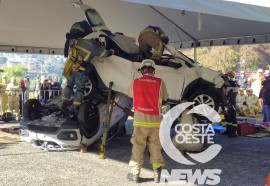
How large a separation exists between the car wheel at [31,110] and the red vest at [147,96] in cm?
347

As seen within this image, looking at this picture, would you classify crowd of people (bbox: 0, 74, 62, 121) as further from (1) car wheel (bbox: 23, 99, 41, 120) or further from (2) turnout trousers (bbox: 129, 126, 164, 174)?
(2) turnout trousers (bbox: 129, 126, 164, 174)

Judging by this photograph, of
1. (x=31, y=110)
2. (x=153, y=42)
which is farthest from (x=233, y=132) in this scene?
(x=31, y=110)

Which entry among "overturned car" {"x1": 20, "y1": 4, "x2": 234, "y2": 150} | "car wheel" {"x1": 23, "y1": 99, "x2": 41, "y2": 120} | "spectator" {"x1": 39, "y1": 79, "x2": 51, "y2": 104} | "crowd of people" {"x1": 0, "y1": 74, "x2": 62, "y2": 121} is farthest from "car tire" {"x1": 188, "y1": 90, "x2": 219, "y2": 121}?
"spectator" {"x1": 39, "y1": 79, "x2": 51, "y2": 104}

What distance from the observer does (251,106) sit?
44.8 ft

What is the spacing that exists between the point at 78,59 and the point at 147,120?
224 cm

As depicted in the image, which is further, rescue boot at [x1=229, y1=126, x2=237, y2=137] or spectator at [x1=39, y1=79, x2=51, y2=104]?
spectator at [x1=39, y1=79, x2=51, y2=104]

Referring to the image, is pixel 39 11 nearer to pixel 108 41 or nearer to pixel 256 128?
pixel 108 41

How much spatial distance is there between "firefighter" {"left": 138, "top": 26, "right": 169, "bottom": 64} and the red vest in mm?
2162

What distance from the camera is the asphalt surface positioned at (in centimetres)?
527

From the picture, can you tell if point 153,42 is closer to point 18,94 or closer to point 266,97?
point 266,97

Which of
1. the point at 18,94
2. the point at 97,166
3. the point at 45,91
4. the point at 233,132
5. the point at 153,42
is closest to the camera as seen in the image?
the point at 97,166

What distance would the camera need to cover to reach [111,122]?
7.56m

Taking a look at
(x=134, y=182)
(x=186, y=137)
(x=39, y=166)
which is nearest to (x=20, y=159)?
(x=39, y=166)

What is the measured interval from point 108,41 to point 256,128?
5215 mm
